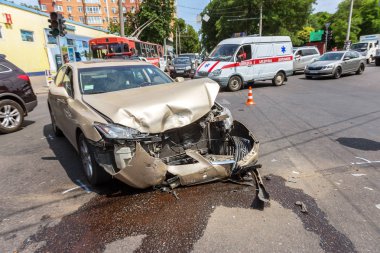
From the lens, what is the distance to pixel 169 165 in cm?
332

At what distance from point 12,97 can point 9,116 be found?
0.50 metres

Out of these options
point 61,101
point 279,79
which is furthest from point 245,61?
point 61,101

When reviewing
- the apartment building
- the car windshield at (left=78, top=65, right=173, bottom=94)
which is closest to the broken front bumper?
the car windshield at (left=78, top=65, right=173, bottom=94)

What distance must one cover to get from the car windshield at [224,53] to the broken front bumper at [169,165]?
9765mm

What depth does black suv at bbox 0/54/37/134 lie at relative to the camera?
Answer: 6848mm

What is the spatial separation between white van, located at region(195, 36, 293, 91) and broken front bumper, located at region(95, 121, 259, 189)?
9371 millimetres

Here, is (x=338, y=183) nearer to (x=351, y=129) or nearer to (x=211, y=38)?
(x=351, y=129)

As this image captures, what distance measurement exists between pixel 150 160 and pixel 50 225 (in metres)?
1.31

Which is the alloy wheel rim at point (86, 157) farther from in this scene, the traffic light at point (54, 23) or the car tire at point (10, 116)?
the traffic light at point (54, 23)

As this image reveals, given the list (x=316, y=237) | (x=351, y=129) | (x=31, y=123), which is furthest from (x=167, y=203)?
(x=31, y=123)

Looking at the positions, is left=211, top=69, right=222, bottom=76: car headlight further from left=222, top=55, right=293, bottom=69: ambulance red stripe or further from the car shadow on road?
the car shadow on road

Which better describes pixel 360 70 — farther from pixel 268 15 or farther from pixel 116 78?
pixel 268 15

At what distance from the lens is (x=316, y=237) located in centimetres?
265

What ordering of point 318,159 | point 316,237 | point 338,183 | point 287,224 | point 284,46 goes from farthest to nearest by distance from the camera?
point 284,46 → point 318,159 → point 338,183 → point 287,224 → point 316,237
